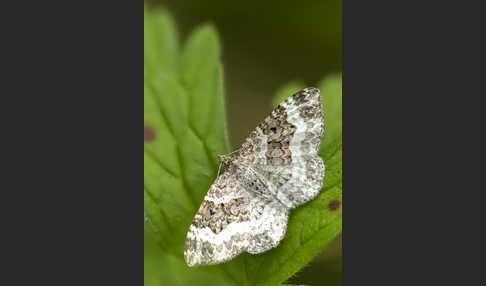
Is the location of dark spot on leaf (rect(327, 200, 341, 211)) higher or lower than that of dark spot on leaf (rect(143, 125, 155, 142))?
lower

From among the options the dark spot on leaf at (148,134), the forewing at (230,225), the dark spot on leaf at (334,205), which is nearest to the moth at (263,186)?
the forewing at (230,225)

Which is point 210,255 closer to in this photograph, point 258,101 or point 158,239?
point 158,239

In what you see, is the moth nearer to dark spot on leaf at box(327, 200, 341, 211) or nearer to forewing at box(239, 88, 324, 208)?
forewing at box(239, 88, 324, 208)

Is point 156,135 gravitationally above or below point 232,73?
below

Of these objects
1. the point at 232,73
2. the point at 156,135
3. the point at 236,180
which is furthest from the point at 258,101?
the point at 156,135

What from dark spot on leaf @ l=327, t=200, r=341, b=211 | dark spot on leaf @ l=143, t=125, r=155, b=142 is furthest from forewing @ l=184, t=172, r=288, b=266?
dark spot on leaf @ l=143, t=125, r=155, b=142

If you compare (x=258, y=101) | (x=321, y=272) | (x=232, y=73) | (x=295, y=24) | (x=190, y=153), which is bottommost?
(x=321, y=272)

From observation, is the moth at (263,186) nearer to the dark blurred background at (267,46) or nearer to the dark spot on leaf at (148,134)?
the dark blurred background at (267,46)
